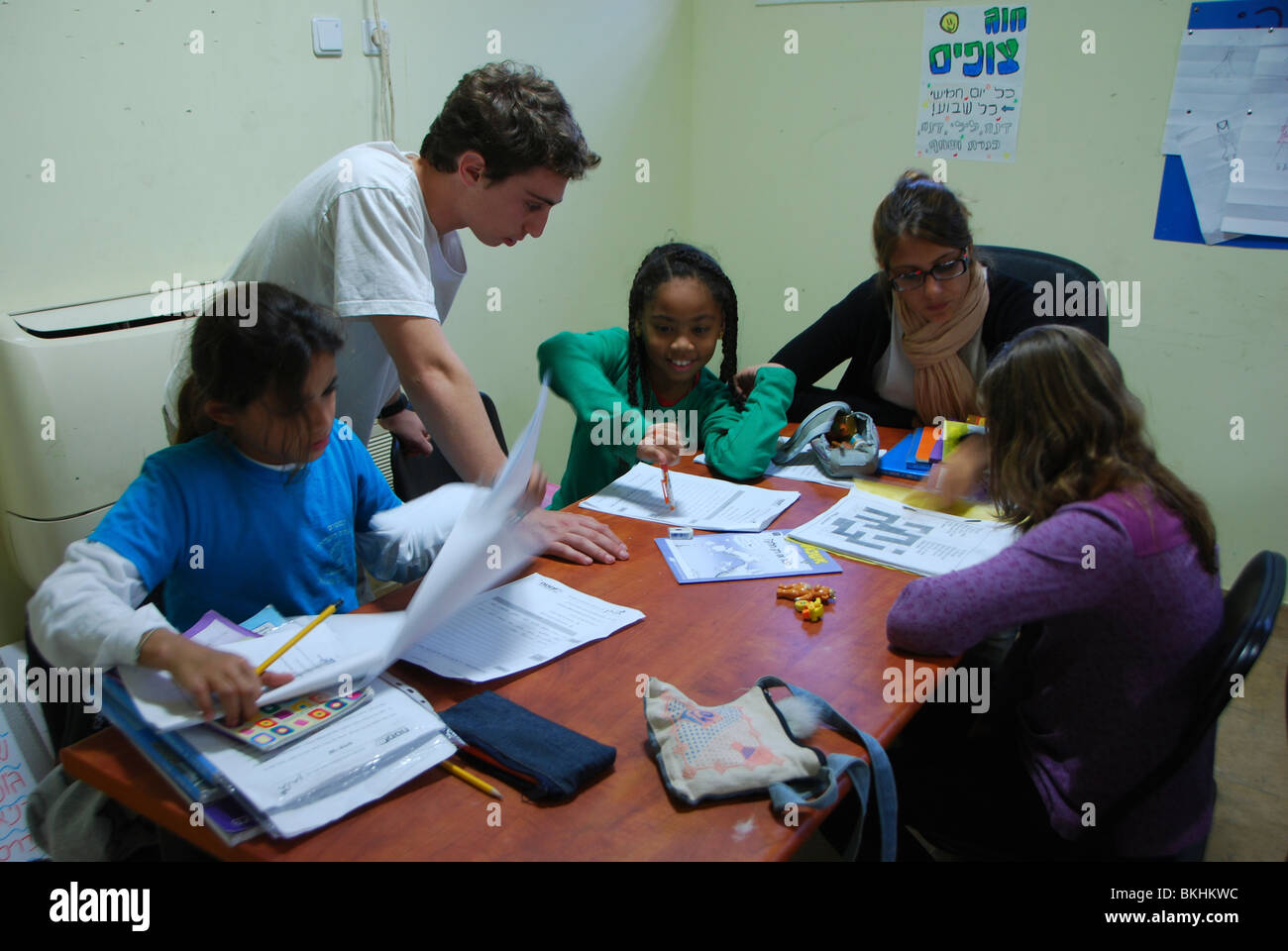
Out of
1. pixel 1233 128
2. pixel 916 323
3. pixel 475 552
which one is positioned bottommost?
pixel 475 552

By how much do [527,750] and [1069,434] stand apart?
0.86 meters

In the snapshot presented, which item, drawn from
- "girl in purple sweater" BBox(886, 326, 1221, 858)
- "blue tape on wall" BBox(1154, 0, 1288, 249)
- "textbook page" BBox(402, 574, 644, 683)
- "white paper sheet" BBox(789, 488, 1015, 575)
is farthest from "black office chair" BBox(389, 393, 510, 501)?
"blue tape on wall" BBox(1154, 0, 1288, 249)

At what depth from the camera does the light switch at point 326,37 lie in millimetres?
2295

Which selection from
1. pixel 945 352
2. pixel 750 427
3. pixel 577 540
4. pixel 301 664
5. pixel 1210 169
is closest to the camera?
pixel 301 664

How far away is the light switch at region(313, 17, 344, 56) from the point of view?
2295 millimetres

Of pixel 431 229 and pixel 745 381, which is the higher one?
pixel 431 229

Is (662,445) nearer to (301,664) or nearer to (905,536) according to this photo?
(905,536)

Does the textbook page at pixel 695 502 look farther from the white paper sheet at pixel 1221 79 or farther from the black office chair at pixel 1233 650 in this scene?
the white paper sheet at pixel 1221 79

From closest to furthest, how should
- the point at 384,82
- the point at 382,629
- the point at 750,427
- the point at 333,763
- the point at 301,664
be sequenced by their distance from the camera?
the point at 333,763 < the point at 301,664 < the point at 382,629 < the point at 750,427 < the point at 384,82

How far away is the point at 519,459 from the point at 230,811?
1.63 feet

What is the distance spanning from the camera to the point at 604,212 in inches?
132

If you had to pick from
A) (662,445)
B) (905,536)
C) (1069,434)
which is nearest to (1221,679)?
(1069,434)

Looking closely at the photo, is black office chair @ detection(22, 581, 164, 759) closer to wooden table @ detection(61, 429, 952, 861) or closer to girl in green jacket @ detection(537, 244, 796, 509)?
wooden table @ detection(61, 429, 952, 861)

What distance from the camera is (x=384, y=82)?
8.18 feet
